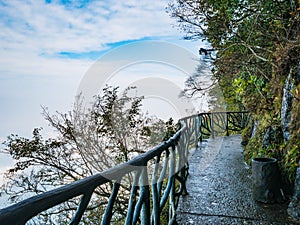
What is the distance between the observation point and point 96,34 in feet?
30.9

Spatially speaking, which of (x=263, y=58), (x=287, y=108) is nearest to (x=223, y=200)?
(x=287, y=108)

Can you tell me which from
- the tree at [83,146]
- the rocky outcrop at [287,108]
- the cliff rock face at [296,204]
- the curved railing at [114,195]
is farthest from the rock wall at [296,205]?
the tree at [83,146]

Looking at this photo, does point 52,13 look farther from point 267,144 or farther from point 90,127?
point 267,144

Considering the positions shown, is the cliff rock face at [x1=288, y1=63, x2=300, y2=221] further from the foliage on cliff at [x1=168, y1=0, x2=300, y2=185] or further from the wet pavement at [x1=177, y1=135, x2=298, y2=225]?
the foliage on cliff at [x1=168, y1=0, x2=300, y2=185]

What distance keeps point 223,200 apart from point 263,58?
2.95 meters

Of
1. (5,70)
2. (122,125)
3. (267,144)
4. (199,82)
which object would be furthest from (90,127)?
(267,144)

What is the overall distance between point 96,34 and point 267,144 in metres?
7.47

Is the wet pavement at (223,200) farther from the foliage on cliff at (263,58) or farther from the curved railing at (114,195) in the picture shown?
the foliage on cliff at (263,58)

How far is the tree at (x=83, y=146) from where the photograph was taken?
671 cm

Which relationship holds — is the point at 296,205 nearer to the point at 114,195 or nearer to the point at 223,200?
the point at 223,200

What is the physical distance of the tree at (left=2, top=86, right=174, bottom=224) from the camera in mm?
6715

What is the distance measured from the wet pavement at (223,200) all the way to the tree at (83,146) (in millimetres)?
2882

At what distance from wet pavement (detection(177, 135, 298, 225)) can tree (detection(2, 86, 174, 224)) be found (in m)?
2.88

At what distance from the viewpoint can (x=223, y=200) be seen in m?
3.12
